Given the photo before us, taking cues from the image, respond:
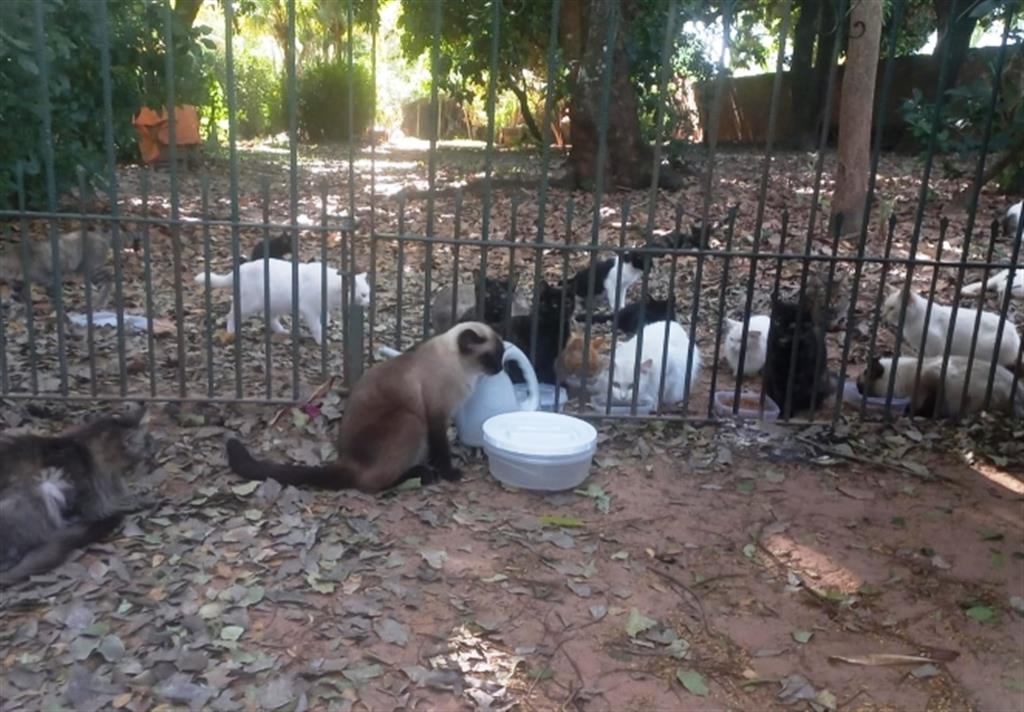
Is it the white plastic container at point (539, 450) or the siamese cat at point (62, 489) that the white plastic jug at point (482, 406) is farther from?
the siamese cat at point (62, 489)

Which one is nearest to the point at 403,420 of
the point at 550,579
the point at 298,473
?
the point at 298,473

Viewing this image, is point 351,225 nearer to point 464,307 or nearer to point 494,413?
point 494,413

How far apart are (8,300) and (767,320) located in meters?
6.16

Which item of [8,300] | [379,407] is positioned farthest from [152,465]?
[8,300]

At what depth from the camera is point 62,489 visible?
4.21m

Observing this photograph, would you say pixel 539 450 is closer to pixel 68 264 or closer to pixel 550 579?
pixel 550 579

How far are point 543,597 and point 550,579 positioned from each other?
0.15 metres

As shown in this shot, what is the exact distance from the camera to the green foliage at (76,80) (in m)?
6.64

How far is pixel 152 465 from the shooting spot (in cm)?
493

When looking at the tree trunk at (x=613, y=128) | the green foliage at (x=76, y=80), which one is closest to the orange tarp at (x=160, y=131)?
the green foliage at (x=76, y=80)

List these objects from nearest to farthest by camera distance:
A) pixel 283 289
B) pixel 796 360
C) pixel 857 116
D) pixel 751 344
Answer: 1. pixel 796 360
2. pixel 751 344
3. pixel 283 289
4. pixel 857 116

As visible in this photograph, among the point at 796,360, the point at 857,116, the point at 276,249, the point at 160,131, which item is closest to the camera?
the point at 796,360

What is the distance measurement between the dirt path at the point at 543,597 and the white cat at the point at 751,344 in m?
1.54

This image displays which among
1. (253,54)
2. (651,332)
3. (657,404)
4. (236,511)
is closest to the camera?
(236,511)
